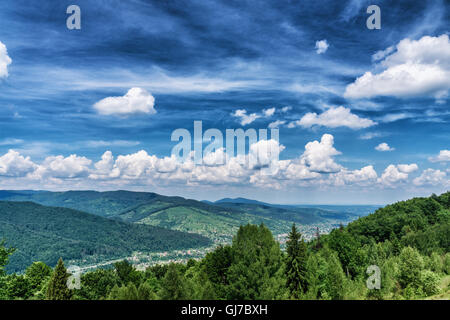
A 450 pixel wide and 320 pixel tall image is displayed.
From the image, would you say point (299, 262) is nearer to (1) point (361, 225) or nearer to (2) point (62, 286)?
(2) point (62, 286)

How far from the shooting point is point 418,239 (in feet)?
369

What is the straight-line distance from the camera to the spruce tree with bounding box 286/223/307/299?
56875 millimetres

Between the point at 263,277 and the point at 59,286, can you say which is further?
the point at 59,286

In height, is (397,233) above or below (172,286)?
below

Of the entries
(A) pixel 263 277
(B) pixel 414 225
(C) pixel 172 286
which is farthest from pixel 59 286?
(B) pixel 414 225

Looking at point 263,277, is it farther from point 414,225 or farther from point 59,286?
point 414,225

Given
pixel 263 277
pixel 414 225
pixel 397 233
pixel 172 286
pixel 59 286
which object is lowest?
pixel 397 233

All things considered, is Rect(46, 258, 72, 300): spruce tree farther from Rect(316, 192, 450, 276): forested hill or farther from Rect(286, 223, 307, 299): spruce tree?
Rect(316, 192, 450, 276): forested hill

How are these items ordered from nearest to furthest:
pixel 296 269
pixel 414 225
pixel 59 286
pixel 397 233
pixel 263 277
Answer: pixel 263 277
pixel 59 286
pixel 296 269
pixel 414 225
pixel 397 233

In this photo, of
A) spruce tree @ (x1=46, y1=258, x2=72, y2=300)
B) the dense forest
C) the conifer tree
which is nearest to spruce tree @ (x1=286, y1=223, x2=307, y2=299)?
the dense forest

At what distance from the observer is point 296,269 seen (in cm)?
5719
